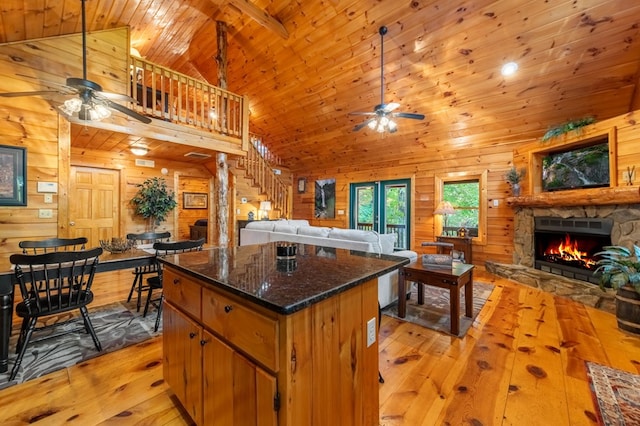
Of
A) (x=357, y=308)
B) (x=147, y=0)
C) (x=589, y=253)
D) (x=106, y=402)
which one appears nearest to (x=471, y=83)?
(x=589, y=253)

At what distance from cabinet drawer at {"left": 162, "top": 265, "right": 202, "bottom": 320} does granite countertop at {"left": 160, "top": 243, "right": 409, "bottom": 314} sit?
0.24 ft

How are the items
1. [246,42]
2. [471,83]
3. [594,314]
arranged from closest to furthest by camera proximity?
1. [594,314]
2. [471,83]
3. [246,42]

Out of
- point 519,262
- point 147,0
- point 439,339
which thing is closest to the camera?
point 439,339

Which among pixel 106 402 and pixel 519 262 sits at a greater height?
pixel 519 262

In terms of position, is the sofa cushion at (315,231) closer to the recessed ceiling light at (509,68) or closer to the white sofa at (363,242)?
the white sofa at (363,242)

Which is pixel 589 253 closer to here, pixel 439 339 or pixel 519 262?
pixel 519 262

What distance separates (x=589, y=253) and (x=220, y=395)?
4.92 m

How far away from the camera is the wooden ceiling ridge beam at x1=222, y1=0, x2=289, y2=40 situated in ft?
12.7

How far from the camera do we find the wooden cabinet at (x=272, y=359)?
0.95 meters

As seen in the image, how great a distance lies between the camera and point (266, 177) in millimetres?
7633

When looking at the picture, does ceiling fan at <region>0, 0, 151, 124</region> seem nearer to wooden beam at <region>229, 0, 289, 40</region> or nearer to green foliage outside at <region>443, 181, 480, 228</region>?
wooden beam at <region>229, 0, 289, 40</region>

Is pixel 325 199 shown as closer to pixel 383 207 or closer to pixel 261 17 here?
pixel 383 207

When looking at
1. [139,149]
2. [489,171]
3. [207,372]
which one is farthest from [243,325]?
[489,171]

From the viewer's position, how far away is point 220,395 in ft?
3.95
